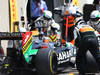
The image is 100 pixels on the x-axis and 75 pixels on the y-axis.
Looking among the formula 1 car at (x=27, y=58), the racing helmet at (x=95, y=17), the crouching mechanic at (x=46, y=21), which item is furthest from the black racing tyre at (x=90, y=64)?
the crouching mechanic at (x=46, y=21)

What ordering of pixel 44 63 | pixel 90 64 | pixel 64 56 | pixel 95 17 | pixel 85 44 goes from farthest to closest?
pixel 95 17 → pixel 64 56 → pixel 90 64 → pixel 85 44 → pixel 44 63

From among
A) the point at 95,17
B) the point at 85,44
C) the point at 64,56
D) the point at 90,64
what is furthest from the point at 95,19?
the point at 85,44

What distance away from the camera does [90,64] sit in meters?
6.95

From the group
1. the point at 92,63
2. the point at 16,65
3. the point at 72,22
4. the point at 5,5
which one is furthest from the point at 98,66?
the point at 5,5

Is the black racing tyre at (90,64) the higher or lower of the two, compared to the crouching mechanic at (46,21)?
lower

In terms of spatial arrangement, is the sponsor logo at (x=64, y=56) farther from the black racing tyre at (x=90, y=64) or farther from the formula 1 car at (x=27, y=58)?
the black racing tyre at (x=90, y=64)

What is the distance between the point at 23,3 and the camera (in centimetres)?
1381

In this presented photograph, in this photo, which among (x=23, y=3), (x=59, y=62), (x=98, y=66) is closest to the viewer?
(x=98, y=66)

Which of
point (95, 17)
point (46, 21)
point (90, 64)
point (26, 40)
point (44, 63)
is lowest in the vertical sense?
point (90, 64)

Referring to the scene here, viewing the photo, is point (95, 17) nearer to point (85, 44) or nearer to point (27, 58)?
point (85, 44)

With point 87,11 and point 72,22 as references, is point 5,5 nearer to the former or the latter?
point 72,22

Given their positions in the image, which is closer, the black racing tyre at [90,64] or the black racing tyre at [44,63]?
the black racing tyre at [44,63]

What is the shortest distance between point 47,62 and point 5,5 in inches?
236

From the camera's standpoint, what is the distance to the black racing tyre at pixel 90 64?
6.93 meters
